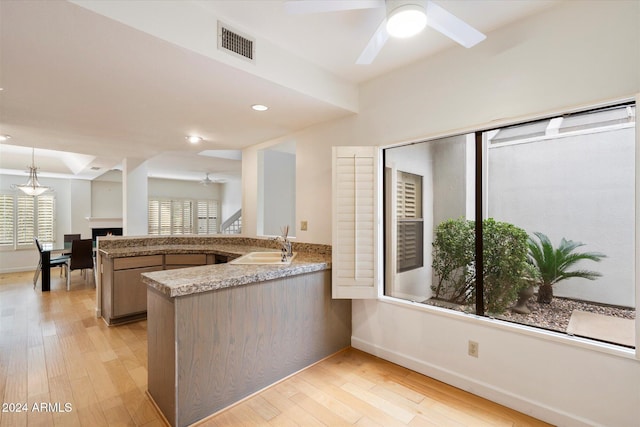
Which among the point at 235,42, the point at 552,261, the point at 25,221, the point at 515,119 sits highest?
the point at 235,42

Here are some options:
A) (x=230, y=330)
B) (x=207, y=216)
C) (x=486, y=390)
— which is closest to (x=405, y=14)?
(x=230, y=330)

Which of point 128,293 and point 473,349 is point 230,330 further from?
point 128,293

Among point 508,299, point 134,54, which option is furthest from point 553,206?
point 134,54

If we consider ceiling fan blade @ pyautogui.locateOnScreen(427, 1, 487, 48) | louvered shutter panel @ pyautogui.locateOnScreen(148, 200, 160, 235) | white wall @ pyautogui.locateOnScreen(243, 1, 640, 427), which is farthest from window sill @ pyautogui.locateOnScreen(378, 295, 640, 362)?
louvered shutter panel @ pyautogui.locateOnScreen(148, 200, 160, 235)

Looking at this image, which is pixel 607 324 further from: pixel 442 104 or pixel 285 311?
pixel 285 311

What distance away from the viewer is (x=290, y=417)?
181 centimetres

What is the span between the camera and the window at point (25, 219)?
6.76m

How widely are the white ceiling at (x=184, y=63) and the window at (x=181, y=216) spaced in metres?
5.94

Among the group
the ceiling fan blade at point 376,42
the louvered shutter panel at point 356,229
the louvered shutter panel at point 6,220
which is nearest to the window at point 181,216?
the louvered shutter panel at point 6,220

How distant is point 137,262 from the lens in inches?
135

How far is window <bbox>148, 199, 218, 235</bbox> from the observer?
8.98 meters

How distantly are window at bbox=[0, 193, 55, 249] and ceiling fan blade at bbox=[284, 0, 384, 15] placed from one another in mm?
8858

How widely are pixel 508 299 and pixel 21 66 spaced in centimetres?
355

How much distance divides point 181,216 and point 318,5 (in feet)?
30.7
